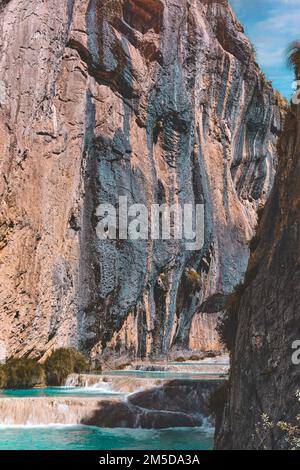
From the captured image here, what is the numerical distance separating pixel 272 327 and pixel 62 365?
18.3m

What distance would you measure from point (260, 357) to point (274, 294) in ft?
3.82

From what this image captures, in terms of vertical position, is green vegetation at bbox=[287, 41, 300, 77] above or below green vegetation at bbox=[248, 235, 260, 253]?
above

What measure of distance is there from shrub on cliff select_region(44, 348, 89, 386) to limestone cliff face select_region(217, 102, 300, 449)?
15.8 m

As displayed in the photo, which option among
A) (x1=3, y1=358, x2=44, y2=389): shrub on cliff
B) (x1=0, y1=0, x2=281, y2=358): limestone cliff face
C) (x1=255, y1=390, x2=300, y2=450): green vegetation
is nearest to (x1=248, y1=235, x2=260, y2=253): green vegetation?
(x1=255, y1=390, x2=300, y2=450): green vegetation

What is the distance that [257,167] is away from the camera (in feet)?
195

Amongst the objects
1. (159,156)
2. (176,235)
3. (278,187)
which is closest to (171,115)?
(159,156)

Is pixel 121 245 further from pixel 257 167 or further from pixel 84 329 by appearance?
pixel 257 167

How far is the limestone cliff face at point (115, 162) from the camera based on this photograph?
29.4 metres

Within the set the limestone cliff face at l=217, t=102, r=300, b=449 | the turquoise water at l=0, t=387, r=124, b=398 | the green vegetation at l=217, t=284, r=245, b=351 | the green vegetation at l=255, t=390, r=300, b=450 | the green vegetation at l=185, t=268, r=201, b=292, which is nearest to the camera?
the green vegetation at l=255, t=390, r=300, b=450

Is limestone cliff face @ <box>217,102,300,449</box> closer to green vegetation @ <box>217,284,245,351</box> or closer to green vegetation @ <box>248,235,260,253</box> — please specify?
green vegetation @ <box>217,284,245,351</box>

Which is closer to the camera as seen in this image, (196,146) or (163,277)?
(163,277)

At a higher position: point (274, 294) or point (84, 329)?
point (274, 294)

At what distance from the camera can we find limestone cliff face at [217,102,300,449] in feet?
31.6

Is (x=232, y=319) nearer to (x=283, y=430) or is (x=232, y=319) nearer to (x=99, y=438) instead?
(x=283, y=430)
